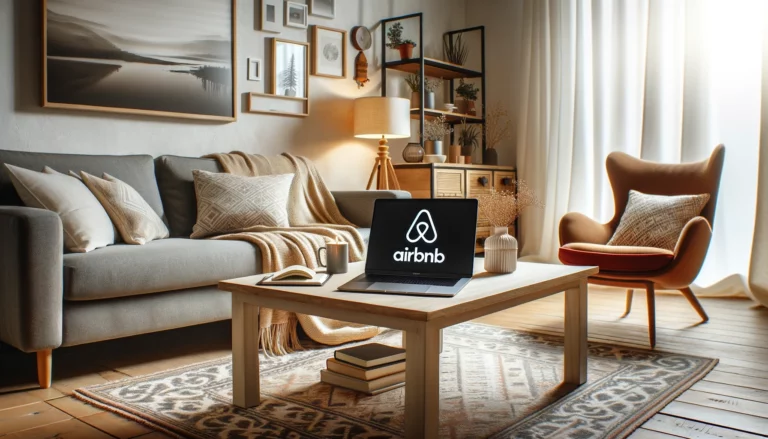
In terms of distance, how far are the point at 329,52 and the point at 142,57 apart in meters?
1.30

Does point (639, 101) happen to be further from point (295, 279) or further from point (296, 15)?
point (295, 279)

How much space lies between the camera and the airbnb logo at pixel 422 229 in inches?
78.8

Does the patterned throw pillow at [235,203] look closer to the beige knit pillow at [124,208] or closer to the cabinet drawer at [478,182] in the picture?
the beige knit pillow at [124,208]

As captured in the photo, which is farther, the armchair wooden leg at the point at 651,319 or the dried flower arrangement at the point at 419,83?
the dried flower arrangement at the point at 419,83

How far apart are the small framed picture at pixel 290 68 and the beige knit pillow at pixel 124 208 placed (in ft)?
4.64

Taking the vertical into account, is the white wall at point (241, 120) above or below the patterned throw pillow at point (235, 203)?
above

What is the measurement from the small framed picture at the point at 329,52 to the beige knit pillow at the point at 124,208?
69.0 inches

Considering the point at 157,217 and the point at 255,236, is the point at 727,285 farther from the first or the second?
the point at 157,217

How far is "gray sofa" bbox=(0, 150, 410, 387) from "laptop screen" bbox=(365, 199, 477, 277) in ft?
2.72

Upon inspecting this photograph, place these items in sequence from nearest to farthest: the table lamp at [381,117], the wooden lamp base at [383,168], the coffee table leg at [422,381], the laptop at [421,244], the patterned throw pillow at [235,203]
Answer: the coffee table leg at [422,381] → the laptop at [421,244] → the patterned throw pillow at [235,203] → the table lamp at [381,117] → the wooden lamp base at [383,168]

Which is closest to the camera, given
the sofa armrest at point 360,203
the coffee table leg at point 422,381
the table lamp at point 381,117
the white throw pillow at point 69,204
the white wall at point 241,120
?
the coffee table leg at point 422,381

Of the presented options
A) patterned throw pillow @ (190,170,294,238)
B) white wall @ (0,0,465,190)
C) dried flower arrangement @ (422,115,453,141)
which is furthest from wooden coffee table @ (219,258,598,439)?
dried flower arrangement @ (422,115,453,141)

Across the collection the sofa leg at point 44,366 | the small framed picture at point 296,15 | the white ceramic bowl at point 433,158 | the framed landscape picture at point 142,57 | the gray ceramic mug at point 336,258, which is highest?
the small framed picture at point 296,15

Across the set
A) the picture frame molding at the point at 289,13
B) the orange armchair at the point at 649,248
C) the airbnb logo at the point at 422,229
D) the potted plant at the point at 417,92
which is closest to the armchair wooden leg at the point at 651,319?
the orange armchair at the point at 649,248
